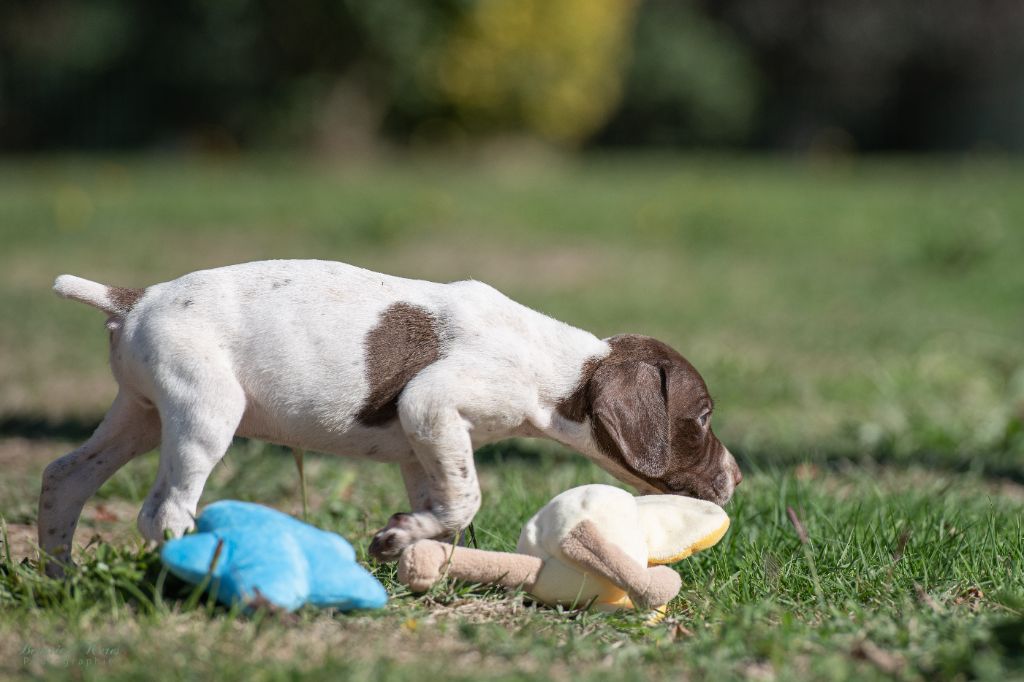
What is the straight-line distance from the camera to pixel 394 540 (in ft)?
9.72

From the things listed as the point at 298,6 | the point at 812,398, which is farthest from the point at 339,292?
the point at 298,6

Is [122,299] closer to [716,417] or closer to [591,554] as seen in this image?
[591,554]

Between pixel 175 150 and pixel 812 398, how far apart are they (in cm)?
2748

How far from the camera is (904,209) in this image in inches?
498

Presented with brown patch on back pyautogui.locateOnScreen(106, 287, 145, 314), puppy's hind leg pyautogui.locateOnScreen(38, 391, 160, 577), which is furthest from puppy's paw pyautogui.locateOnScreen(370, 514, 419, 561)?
brown patch on back pyautogui.locateOnScreen(106, 287, 145, 314)

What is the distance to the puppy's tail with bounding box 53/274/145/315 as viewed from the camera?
120 inches

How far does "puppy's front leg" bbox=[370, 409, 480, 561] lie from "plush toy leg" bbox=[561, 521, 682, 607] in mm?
292

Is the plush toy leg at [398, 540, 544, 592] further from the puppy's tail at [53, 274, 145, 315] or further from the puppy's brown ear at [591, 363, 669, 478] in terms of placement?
the puppy's tail at [53, 274, 145, 315]

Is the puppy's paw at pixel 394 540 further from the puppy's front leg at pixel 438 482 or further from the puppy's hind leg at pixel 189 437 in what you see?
the puppy's hind leg at pixel 189 437

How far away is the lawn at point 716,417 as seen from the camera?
261 cm

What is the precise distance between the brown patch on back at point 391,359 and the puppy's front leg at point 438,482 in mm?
94

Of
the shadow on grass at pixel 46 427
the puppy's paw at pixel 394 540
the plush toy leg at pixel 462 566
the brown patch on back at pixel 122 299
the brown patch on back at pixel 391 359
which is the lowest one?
the shadow on grass at pixel 46 427

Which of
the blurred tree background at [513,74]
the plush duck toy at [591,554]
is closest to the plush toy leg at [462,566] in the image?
the plush duck toy at [591,554]

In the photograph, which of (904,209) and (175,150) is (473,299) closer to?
(904,209)
